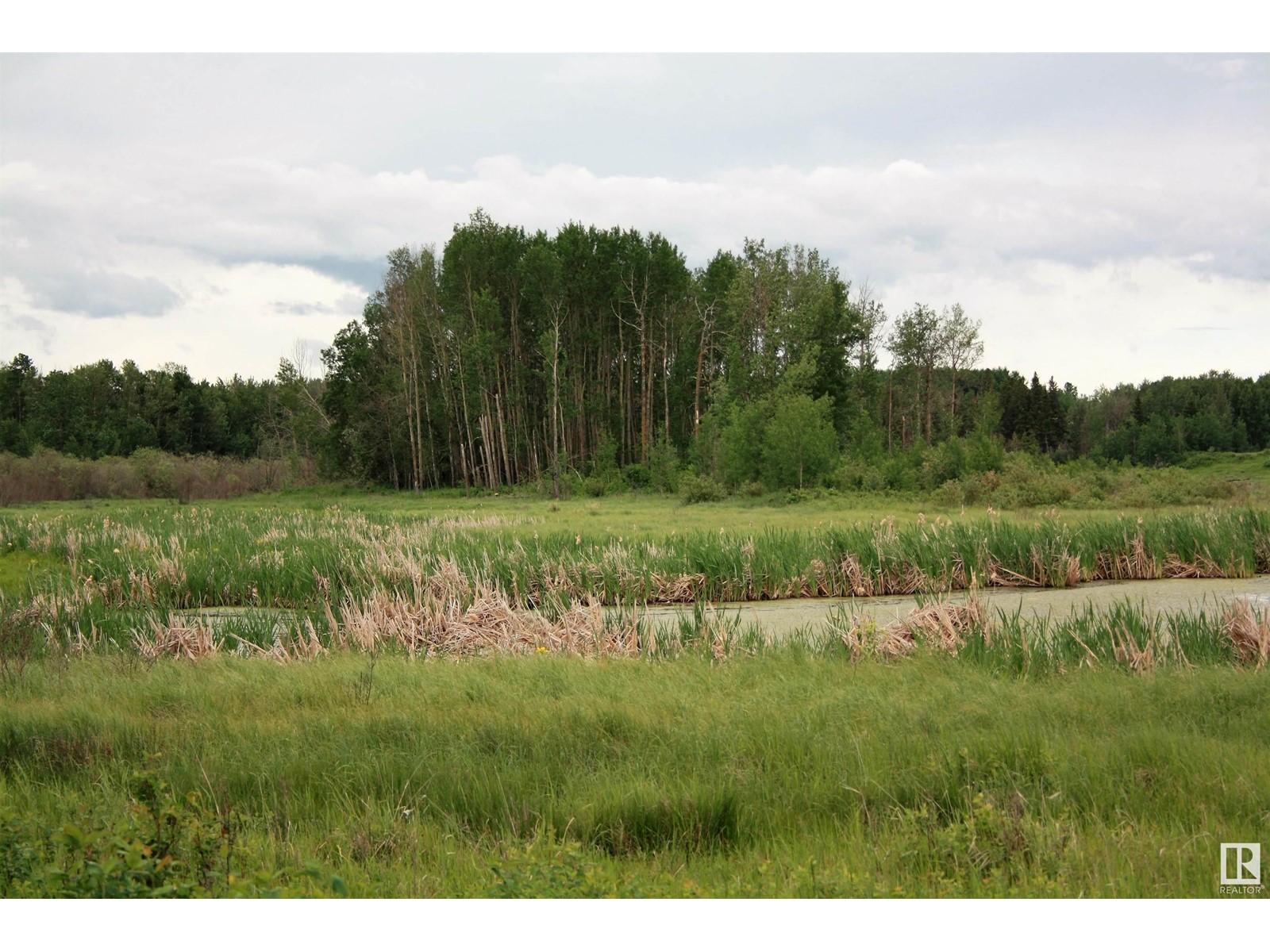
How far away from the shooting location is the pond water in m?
10.2

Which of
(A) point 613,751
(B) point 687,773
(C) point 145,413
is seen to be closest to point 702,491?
(A) point 613,751

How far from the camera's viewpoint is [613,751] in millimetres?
5520

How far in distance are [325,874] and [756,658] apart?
445 cm

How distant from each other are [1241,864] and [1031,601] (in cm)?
802

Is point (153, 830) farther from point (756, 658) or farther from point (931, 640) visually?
point (931, 640)

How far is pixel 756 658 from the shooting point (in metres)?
7.51

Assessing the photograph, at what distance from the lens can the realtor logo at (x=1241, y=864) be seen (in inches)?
135

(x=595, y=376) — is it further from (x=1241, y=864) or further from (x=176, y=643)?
(x=1241, y=864)

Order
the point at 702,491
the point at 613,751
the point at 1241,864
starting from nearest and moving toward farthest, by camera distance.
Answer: the point at 1241,864 < the point at 613,751 < the point at 702,491

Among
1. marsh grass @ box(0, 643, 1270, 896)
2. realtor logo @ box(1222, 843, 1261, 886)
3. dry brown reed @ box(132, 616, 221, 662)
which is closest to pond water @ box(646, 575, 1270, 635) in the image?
marsh grass @ box(0, 643, 1270, 896)

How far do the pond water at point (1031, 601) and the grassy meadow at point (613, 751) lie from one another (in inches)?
31.6

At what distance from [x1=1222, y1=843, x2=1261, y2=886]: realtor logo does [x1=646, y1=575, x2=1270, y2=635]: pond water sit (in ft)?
18.3

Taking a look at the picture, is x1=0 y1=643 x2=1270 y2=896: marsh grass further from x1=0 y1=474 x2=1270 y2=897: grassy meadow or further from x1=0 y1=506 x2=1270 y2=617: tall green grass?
x1=0 y1=506 x2=1270 y2=617: tall green grass

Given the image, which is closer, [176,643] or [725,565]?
[176,643]
